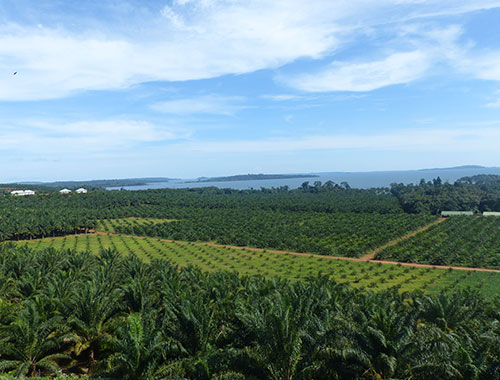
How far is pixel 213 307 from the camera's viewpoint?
19.9m

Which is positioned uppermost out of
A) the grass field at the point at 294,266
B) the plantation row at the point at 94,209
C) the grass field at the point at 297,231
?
the plantation row at the point at 94,209

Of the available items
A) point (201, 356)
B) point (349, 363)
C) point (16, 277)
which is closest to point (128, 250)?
point (16, 277)

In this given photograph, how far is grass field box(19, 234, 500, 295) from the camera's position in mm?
42625

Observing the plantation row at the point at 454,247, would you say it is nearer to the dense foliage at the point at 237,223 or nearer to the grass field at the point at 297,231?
the grass field at the point at 297,231

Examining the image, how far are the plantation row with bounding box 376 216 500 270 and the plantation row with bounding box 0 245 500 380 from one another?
34.8 m

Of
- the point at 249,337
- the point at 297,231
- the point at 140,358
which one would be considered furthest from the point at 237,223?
the point at 140,358

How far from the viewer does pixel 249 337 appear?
18234mm

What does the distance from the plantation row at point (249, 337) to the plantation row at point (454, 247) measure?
34824mm

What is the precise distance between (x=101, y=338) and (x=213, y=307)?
754 centimetres

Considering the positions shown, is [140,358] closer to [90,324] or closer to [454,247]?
[90,324]

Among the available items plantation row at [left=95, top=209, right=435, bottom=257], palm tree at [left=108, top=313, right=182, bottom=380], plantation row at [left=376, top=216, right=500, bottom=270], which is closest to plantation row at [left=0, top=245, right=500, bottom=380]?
palm tree at [left=108, top=313, right=182, bottom=380]

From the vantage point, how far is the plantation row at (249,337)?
47.3ft

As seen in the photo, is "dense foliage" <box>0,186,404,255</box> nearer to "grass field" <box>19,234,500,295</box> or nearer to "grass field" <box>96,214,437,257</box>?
"grass field" <box>96,214,437,257</box>

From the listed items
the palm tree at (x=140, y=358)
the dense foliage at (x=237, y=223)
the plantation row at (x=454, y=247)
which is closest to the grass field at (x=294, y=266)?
the plantation row at (x=454, y=247)
